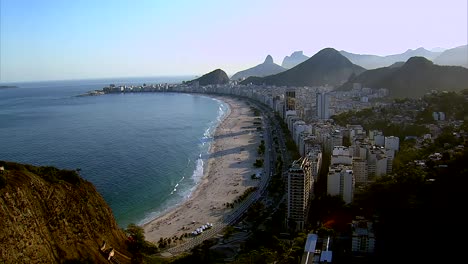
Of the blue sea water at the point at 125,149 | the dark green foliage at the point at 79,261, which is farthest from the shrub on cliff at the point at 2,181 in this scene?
the blue sea water at the point at 125,149

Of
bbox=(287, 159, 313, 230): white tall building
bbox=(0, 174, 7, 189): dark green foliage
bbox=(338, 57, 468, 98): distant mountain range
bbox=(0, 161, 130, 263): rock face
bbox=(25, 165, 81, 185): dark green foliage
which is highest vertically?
bbox=(338, 57, 468, 98): distant mountain range

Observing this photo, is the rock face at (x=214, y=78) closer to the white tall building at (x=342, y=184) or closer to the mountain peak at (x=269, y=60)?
the mountain peak at (x=269, y=60)

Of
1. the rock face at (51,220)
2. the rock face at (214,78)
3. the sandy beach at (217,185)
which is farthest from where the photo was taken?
the rock face at (214,78)

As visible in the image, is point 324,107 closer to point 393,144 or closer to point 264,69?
point 393,144

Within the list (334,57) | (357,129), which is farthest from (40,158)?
(334,57)

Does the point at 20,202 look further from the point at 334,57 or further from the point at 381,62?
the point at 381,62

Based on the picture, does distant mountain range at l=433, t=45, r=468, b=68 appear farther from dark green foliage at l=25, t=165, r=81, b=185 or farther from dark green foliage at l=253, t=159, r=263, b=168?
dark green foliage at l=25, t=165, r=81, b=185

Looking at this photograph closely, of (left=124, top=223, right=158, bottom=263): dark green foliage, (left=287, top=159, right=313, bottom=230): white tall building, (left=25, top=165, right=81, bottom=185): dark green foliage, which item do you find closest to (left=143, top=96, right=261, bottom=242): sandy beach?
(left=124, top=223, right=158, bottom=263): dark green foliage

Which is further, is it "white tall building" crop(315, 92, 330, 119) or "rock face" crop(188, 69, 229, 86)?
"rock face" crop(188, 69, 229, 86)
